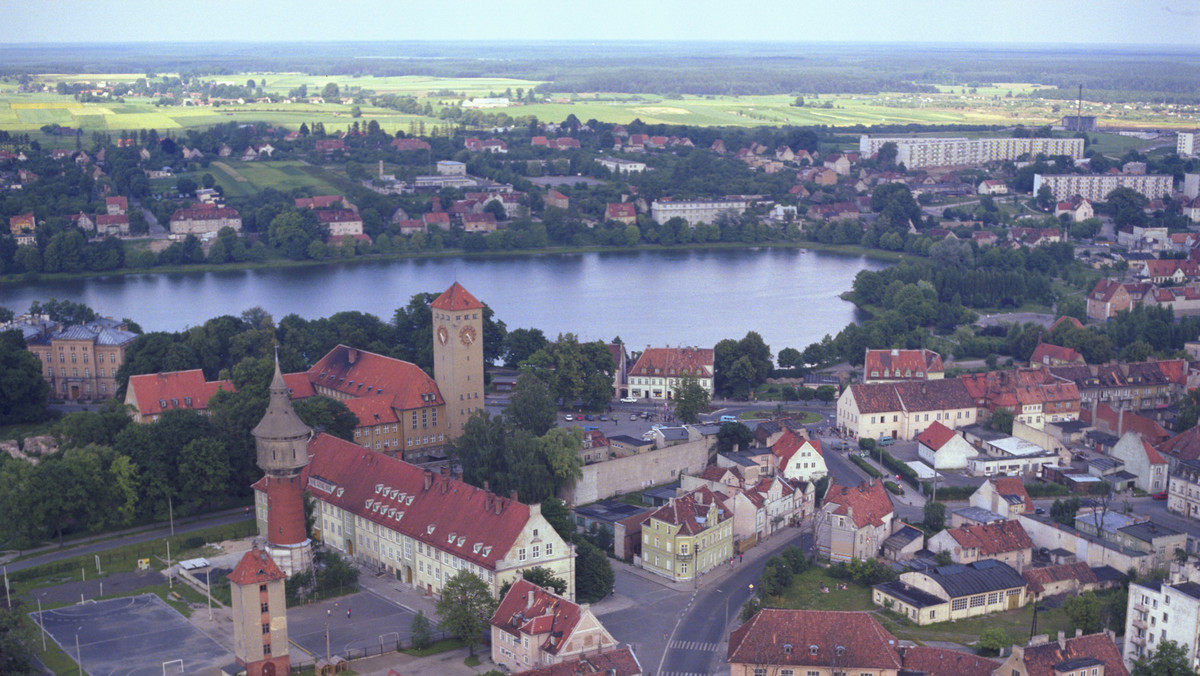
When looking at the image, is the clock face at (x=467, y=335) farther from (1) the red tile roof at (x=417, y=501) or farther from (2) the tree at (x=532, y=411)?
(1) the red tile roof at (x=417, y=501)

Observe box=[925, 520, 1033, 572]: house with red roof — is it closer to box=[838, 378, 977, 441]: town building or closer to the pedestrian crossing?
the pedestrian crossing

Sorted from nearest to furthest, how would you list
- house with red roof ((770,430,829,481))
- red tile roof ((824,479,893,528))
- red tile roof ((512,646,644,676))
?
red tile roof ((512,646,644,676)) → red tile roof ((824,479,893,528)) → house with red roof ((770,430,829,481))

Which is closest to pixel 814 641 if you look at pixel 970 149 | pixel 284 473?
pixel 284 473

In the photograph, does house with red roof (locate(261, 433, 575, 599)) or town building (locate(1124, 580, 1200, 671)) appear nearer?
town building (locate(1124, 580, 1200, 671))

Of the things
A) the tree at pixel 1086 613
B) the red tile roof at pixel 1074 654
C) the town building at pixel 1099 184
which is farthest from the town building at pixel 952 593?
the town building at pixel 1099 184

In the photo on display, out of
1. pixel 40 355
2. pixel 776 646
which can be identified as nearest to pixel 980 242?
pixel 40 355

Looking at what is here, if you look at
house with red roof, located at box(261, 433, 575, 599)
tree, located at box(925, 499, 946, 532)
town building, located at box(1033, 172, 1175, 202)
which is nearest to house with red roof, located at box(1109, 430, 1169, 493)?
tree, located at box(925, 499, 946, 532)

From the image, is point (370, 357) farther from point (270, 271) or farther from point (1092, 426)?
point (270, 271)
